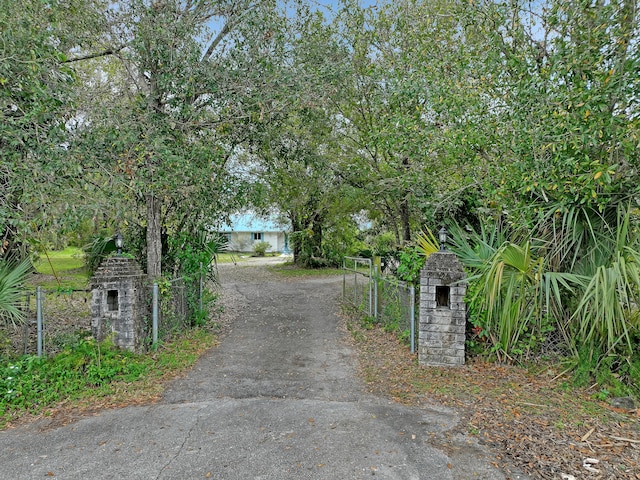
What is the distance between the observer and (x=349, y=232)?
58.4 ft

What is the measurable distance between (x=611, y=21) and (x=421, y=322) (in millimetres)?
3997

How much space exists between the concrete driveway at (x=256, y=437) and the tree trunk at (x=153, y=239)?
1.93 metres

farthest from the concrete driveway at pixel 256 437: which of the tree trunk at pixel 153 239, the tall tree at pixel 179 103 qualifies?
the tall tree at pixel 179 103

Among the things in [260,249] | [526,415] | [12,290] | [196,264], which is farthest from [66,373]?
[260,249]

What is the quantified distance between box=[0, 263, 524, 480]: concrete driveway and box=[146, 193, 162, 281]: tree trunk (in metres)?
1.93

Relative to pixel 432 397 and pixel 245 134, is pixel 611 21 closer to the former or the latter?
pixel 432 397

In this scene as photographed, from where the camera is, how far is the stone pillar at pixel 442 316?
4.95 metres

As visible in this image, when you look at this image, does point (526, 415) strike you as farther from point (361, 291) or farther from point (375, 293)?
point (361, 291)

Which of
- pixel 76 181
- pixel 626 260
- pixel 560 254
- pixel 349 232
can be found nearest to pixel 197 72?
pixel 76 181

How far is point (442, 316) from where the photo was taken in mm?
4973

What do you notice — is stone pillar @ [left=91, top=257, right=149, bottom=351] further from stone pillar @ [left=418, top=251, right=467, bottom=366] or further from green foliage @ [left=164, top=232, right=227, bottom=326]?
stone pillar @ [left=418, top=251, right=467, bottom=366]

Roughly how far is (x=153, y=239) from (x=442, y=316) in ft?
15.0

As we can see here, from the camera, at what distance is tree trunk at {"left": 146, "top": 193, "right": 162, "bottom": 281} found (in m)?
6.27

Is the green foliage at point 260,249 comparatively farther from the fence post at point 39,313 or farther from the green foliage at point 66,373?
the fence post at point 39,313
